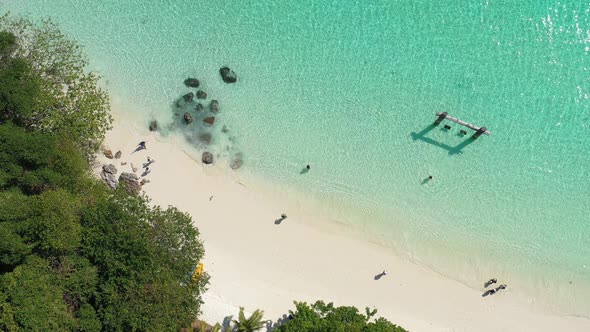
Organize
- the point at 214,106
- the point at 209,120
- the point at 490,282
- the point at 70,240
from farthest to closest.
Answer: the point at 214,106, the point at 209,120, the point at 490,282, the point at 70,240

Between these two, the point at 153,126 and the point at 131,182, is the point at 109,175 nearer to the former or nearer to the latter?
the point at 131,182

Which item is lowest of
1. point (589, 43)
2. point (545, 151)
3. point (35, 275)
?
point (35, 275)

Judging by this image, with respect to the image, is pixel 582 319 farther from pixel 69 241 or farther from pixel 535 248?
pixel 69 241

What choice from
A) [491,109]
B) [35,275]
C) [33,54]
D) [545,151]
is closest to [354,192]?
[491,109]

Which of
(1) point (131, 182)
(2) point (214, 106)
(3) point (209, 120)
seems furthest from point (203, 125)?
(1) point (131, 182)

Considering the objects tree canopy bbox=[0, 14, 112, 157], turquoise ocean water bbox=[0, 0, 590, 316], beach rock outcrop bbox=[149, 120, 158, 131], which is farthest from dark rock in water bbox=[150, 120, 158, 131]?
tree canopy bbox=[0, 14, 112, 157]

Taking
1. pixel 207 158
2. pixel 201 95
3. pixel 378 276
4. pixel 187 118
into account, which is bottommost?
pixel 378 276
